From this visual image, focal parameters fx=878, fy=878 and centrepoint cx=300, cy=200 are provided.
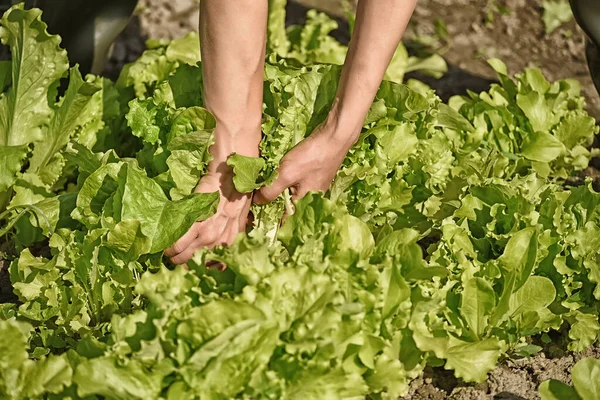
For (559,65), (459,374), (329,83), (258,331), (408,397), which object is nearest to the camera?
(258,331)

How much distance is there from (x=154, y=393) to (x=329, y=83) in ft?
3.84

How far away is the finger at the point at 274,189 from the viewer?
2.53 m

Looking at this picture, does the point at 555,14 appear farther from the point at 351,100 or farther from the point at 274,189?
the point at 274,189

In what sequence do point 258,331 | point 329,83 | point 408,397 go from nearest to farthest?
point 258,331 → point 408,397 → point 329,83

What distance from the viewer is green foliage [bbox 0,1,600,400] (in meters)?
2.06

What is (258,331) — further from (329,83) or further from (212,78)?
(329,83)

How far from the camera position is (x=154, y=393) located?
80.1 inches

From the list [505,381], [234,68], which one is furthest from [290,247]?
[505,381]

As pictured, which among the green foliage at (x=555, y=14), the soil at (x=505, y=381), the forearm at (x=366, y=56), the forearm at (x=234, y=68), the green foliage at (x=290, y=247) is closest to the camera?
the green foliage at (x=290, y=247)

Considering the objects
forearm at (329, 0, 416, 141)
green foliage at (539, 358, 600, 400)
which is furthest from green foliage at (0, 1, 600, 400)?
forearm at (329, 0, 416, 141)

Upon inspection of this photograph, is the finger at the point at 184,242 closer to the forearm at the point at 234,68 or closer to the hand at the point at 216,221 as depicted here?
the hand at the point at 216,221

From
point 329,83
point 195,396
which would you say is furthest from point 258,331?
point 329,83

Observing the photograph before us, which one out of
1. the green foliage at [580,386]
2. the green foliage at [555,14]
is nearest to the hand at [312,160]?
the green foliage at [580,386]

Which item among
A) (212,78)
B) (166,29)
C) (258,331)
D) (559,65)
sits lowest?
Result: (166,29)
